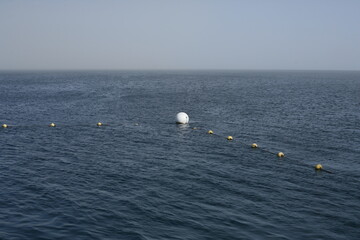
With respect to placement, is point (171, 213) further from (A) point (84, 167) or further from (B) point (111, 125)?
(B) point (111, 125)

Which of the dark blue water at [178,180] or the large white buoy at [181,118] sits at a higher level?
the large white buoy at [181,118]

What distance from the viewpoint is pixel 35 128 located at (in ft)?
241

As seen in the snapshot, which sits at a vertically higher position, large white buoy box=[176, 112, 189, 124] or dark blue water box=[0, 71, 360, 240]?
large white buoy box=[176, 112, 189, 124]

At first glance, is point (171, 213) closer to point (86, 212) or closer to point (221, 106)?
point (86, 212)

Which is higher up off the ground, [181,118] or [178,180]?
[181,118]

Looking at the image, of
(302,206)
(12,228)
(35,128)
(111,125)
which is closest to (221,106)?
(111,125)

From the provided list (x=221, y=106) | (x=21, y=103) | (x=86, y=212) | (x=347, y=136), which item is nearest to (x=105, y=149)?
(x=86, y=212)

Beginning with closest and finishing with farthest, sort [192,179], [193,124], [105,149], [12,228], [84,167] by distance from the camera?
[12,228] → [192,179] → [84,167] → [105,149] → [193,124]

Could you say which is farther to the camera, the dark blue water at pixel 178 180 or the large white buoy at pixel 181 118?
the large white buoy at pixel 181 118

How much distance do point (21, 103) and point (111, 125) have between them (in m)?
53.4

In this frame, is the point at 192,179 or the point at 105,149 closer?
the point at 192,179

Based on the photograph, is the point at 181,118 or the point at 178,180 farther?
the point at 181,118

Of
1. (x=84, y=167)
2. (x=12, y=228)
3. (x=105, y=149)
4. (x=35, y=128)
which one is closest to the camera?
(x=12, y=228)

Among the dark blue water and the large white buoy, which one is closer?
the dark blue water
